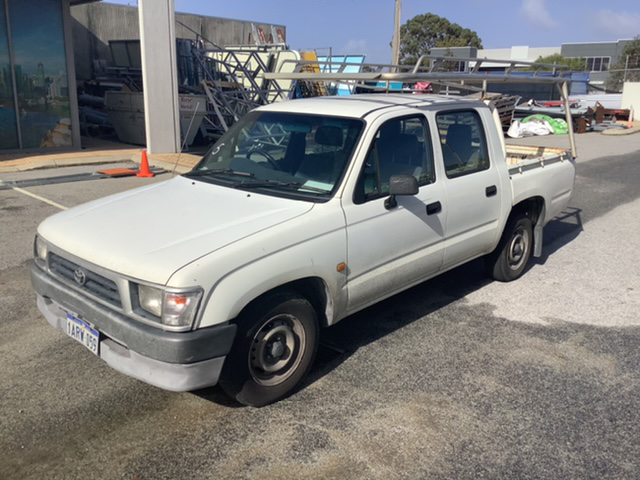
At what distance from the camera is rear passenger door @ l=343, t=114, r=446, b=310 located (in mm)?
4137

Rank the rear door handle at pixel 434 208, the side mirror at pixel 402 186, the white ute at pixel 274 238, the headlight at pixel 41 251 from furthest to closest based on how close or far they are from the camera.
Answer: the rear door handle at pixel 434 208 → the side mirror at pixel 402 186 → the headlight at pixel 41 251 → the white ute at pixel 274 238

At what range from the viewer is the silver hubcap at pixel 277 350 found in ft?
11.9

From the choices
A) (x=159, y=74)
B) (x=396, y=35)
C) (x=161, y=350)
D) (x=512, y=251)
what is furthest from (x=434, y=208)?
(x=396, y=35)

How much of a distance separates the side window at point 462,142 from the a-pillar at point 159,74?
9588 mm

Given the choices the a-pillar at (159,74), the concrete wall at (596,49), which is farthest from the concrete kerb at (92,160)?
the concrete wall at (596,49)

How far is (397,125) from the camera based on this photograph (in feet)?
15.2

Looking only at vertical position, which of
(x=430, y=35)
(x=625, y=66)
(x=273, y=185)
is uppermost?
(x=430, y=35)

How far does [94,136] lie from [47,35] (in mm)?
3807

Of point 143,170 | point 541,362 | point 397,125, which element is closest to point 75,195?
point 143,170

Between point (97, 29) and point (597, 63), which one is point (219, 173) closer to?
point (97, 29)

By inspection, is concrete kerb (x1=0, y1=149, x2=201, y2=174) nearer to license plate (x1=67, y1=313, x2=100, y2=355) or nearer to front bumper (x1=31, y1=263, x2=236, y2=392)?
license plate (x1=67, y1=313, x2=100, y2=355)

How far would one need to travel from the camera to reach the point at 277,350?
3.72 m

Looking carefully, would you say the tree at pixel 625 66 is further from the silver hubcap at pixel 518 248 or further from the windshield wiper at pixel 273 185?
the windshield wiper at pixel 273 185

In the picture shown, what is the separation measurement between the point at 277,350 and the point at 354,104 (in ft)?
6.85
